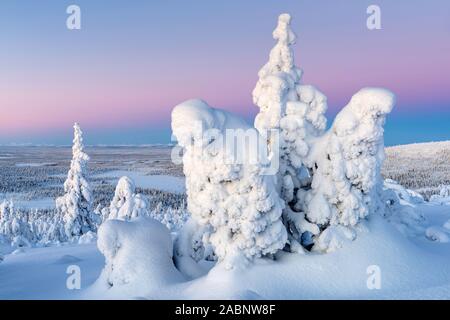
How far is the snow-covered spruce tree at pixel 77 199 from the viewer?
41109 mm

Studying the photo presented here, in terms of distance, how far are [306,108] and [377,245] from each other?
5299mm

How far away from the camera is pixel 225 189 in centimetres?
1373

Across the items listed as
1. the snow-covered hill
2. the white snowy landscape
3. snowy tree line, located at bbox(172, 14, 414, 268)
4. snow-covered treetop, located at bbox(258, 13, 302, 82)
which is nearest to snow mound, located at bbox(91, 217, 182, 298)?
the white snowy landscape

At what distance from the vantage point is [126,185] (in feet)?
125

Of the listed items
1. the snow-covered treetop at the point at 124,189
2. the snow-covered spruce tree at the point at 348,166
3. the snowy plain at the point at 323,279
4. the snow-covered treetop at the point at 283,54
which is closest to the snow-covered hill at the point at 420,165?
the snow-covered treetop at the point at 124,189

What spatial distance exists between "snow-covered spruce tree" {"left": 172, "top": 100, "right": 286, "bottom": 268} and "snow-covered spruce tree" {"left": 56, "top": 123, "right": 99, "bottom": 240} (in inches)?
1151

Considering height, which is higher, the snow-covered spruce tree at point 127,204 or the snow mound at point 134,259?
the snow mound at point 134,259

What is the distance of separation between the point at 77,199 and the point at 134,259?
29755 millimetres

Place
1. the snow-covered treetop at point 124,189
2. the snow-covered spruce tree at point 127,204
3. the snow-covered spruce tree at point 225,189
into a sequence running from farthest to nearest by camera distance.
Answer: the snow-covered treetop at point 124,189
the snow-covered spruce tree at point 127,204
the snow-covered spruce tree at point 225,189

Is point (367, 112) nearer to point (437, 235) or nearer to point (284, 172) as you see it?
point (284, 172)

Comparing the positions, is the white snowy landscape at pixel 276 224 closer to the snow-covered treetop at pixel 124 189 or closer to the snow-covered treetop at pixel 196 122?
the snow-covered treetop at pixel 196 122

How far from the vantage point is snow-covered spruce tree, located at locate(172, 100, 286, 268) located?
13.3 metres

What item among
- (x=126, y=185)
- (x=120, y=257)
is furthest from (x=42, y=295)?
(x=126, y=185)

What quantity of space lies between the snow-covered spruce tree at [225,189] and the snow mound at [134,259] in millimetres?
1813
